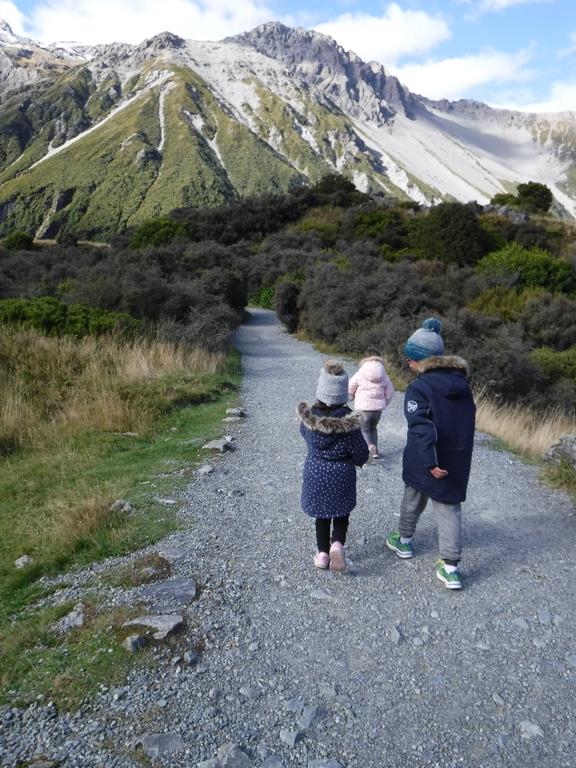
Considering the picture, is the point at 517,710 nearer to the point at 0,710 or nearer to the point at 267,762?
the point at 267,762

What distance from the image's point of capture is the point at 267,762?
2.17 m

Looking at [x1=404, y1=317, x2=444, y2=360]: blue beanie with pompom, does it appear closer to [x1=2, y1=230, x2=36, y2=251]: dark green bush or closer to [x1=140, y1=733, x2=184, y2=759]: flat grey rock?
[x1=140, y1=733, x2=184, y2=759]: flat grey rock

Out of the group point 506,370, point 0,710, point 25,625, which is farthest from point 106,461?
point 506,370

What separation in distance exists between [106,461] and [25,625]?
3014 millimetres

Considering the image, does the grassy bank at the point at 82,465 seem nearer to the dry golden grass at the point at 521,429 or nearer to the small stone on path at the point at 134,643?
the small stone on path at the point at 134,643

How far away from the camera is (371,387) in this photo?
6.18 metres

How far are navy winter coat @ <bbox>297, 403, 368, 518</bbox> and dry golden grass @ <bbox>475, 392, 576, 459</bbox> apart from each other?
13.7 feet

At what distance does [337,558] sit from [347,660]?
0.88 m

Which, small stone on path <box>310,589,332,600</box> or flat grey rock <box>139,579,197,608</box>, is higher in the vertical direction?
flat grey rock <box>139,579,197,608</box>

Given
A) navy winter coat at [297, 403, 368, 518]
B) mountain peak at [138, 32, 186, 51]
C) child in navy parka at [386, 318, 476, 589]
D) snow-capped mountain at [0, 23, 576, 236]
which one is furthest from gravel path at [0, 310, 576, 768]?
mountain peak at [138, 32, 186, 51]

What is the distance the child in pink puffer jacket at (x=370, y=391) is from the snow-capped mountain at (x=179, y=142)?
276ft

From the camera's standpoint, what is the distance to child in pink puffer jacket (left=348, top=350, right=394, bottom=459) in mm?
6145

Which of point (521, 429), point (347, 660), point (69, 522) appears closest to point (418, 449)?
point (347, 660)

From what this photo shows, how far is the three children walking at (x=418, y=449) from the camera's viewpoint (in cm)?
344
